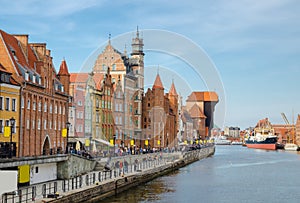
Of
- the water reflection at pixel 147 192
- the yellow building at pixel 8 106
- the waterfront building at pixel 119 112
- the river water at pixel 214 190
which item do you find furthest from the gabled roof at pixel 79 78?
the yellow building at pixel 8 106

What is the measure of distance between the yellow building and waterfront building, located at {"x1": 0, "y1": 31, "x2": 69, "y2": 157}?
631 millimetres

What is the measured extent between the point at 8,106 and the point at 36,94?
654cm

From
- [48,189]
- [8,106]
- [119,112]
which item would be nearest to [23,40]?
[8,106]

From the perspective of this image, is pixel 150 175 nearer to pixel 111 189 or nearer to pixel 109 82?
pixel 111 189

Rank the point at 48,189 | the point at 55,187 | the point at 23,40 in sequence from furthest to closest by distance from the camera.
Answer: the point at 23,40 → the point at 48,189 → the point at 55,187

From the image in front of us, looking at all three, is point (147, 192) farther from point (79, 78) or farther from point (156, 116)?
point (156, 116)

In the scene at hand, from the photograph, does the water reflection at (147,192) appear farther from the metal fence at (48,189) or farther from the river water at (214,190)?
the metal fence at (48,189)

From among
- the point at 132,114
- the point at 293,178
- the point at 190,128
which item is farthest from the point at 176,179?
the point at 190,128

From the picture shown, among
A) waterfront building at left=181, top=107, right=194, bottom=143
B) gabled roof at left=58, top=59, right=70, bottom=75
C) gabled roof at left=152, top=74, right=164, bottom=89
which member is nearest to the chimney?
gabled roof at left=58, top=59, right=70, bottom=75

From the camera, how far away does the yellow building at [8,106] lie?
43.9 meters

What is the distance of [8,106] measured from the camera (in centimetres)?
4550

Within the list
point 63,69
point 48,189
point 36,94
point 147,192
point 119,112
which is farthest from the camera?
point 119,112

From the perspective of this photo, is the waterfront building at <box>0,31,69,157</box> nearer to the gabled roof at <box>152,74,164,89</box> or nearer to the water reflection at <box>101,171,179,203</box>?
the water reflection at <box>101,171,179,203</box>

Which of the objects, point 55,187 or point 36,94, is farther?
point 36,94
